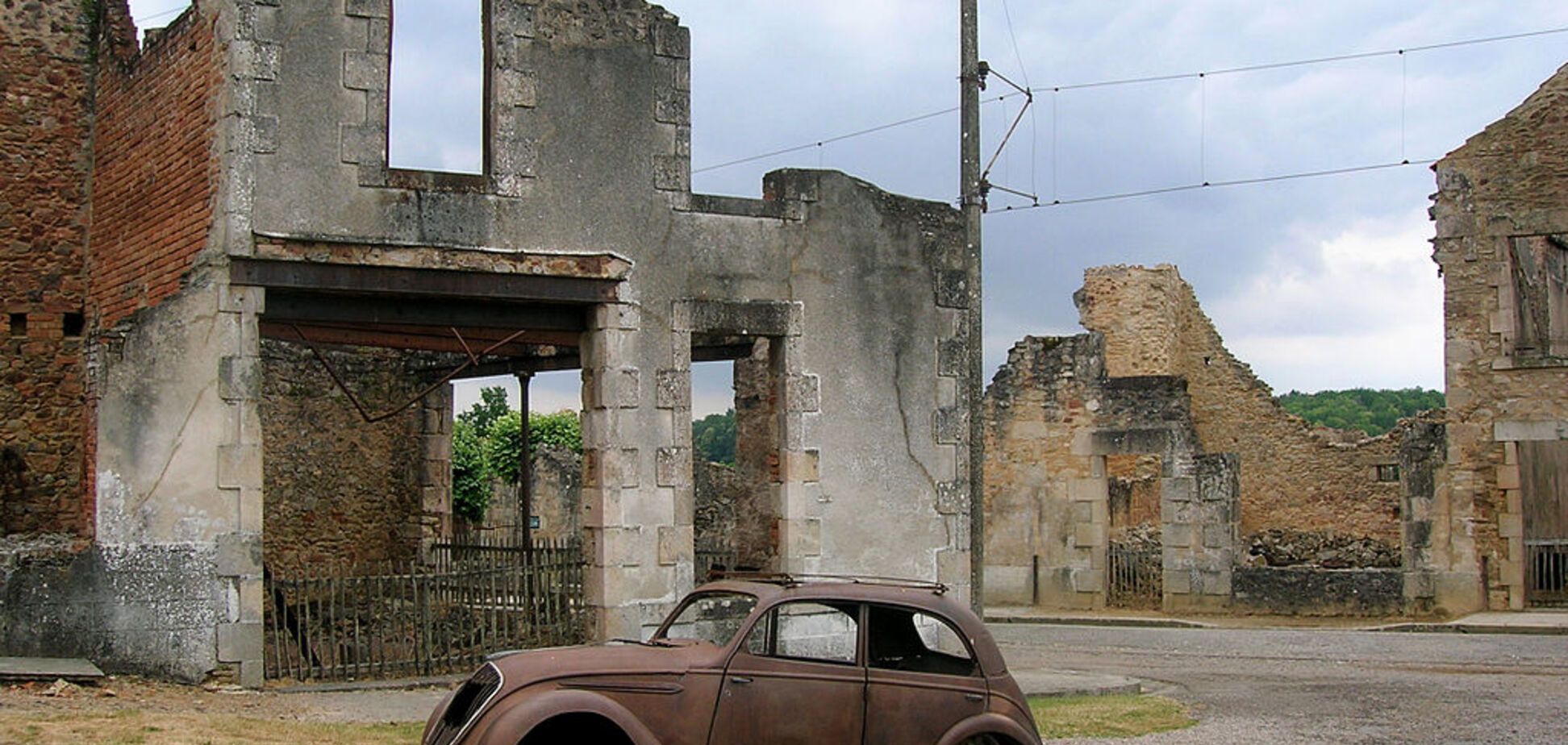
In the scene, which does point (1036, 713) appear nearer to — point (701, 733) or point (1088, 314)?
point (701, 733)

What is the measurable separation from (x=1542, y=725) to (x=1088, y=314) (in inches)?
958

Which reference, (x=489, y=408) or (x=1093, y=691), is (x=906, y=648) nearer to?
(x=1093, y=691)

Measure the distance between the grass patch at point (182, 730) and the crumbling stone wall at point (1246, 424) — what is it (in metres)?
25.0

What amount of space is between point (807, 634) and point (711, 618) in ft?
2.42

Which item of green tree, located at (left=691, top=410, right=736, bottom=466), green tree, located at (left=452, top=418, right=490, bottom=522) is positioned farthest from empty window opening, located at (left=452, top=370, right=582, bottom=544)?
green tree, located at (left=691, top=410, right=736, bottom=466)

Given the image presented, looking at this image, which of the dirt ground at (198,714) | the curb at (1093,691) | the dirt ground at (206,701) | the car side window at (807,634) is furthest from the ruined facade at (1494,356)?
the car side window at (807,634)

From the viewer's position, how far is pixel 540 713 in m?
7.80

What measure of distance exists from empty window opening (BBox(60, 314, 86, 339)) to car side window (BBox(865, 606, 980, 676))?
9.63 metres

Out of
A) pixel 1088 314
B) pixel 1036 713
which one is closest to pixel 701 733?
pixel 1036 713

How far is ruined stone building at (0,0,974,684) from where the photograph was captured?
1254 cm

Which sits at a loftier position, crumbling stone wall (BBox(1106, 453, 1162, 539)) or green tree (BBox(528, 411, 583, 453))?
green tree (BBox(528, 411, 583, 453))

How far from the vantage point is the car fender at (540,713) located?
771 cm

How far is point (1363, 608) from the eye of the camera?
77.7ft

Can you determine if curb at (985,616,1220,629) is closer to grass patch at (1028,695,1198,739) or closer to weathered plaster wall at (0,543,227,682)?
grass patch at (1028,695,1198,739)
